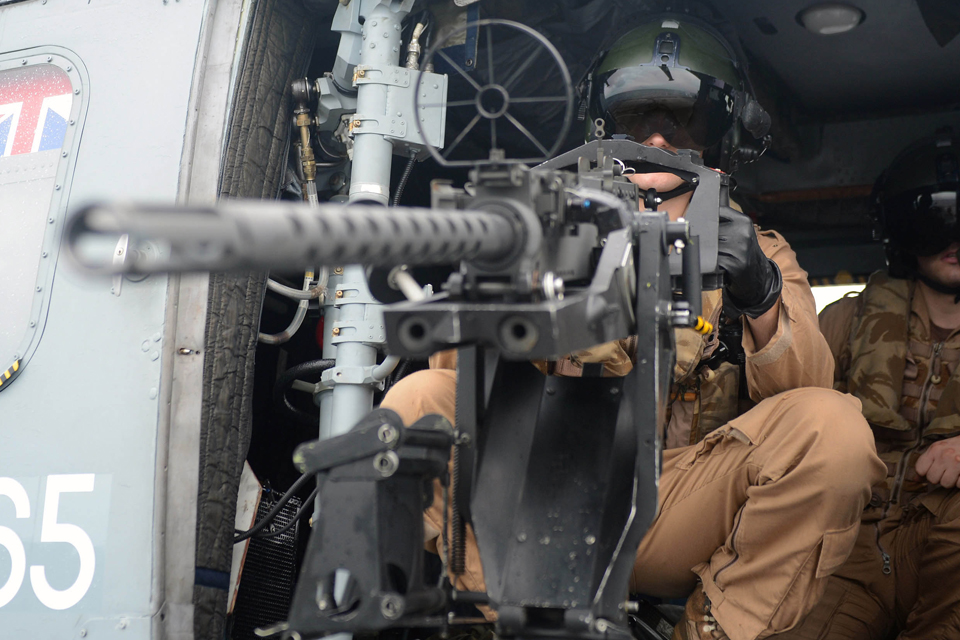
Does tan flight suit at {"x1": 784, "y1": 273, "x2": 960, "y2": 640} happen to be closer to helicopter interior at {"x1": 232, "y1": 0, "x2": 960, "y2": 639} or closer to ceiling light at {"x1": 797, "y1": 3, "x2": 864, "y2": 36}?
helicopter interior at {"x1": 232, "y1": 0, "x2": 960, "y2": 639}

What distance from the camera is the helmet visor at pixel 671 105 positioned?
240 centimetres

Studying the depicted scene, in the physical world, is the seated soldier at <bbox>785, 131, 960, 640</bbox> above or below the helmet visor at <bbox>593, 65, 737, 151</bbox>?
below

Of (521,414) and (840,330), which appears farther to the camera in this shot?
(840,330)

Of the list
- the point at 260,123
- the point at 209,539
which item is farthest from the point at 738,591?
the point at 260,123

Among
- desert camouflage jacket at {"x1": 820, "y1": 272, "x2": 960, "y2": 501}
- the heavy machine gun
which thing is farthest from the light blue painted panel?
desert camouflage jacket at {"x1": 820, "y1": 272, "x2": 960, "y2": 501}

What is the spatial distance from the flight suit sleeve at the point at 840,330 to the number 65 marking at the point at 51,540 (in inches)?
83.5

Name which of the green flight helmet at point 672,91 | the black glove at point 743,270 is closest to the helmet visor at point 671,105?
the green flight helmet at point 672,91

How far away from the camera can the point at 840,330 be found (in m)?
3.01

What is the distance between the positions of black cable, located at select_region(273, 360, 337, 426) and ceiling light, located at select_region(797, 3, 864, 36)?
181 cm

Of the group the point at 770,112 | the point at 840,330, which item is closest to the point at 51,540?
the point at 840,330

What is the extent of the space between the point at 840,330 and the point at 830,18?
3.17 ft

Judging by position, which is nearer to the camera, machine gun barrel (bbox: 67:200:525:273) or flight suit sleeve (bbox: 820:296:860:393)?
machine gun barrel (bbox: 67:200:525:273)

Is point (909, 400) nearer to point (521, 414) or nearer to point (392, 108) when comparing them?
point (392, 108)

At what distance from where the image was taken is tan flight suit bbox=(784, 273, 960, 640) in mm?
2438
